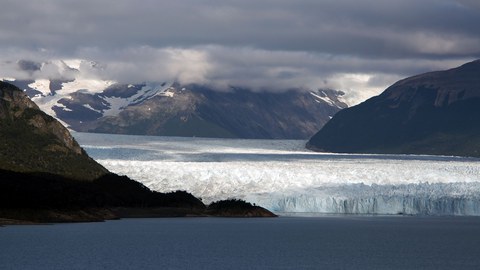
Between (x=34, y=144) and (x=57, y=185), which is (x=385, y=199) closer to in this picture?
(x=57, y=185)

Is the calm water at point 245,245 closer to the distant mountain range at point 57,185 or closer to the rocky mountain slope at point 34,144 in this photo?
the distant mountain range at point 57,185

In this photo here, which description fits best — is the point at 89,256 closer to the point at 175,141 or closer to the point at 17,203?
the point at 17,203

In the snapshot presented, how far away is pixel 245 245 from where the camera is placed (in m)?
97.9

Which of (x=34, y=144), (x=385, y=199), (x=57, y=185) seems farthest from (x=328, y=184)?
(x=34, y=144)

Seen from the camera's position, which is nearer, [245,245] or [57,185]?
[245,245]

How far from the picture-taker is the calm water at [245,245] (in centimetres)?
7981

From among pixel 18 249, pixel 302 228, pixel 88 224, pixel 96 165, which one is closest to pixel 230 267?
pixel 18 249

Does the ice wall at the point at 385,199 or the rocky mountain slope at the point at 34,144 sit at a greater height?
the rocky mountain slope at the point at 34,144

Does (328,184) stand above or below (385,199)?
above

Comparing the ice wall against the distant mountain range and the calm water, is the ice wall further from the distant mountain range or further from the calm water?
the distant mountain range

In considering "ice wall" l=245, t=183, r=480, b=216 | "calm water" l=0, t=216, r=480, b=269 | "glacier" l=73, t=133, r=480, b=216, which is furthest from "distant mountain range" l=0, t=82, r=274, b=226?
"ice wall" l=245, t=183, r=480, b=216

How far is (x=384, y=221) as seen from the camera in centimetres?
13788

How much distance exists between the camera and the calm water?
79812 millimetres

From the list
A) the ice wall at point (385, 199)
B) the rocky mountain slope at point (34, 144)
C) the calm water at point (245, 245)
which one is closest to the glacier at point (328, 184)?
the ice wall at point (385, 199)
